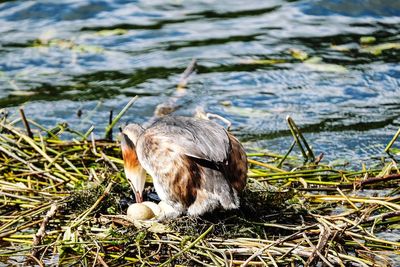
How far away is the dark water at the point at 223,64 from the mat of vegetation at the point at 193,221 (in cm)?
160

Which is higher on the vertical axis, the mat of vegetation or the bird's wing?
the bird's wing

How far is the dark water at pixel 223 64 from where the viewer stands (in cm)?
816

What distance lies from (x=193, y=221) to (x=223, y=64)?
5.42 m

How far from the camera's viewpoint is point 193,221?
181 inches

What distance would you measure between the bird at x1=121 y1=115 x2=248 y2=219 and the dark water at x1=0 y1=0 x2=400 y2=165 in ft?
7.50

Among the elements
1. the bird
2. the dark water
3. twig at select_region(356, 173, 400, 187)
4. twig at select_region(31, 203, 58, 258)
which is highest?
the bird

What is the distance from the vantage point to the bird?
4.59 m

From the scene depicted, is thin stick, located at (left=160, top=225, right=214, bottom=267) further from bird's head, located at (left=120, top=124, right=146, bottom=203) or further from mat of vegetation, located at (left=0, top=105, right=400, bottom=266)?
bird's head, located at (left=120, top=124, right=146, bottom=203)

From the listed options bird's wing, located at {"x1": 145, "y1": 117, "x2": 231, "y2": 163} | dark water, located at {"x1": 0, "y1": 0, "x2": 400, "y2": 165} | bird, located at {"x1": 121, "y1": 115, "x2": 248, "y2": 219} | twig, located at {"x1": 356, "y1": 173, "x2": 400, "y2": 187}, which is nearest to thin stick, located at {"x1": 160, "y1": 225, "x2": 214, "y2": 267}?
bird, located at {"x1": 121, "y1": 115, "x2": 248, "y2": 219}

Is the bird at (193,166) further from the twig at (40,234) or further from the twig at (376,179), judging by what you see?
the twig at (376,179)

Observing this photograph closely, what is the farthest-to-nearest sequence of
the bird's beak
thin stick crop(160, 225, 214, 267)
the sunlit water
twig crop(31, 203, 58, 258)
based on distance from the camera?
the sunlit water < the bird's beak < twig crop(31, 203, 58, 258) < thin stick crop(160, 225, 214, 267)

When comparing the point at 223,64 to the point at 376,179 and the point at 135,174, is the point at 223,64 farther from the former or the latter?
the point at 135,174

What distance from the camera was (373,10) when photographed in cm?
1118

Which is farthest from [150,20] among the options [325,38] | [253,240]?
[253,240]
